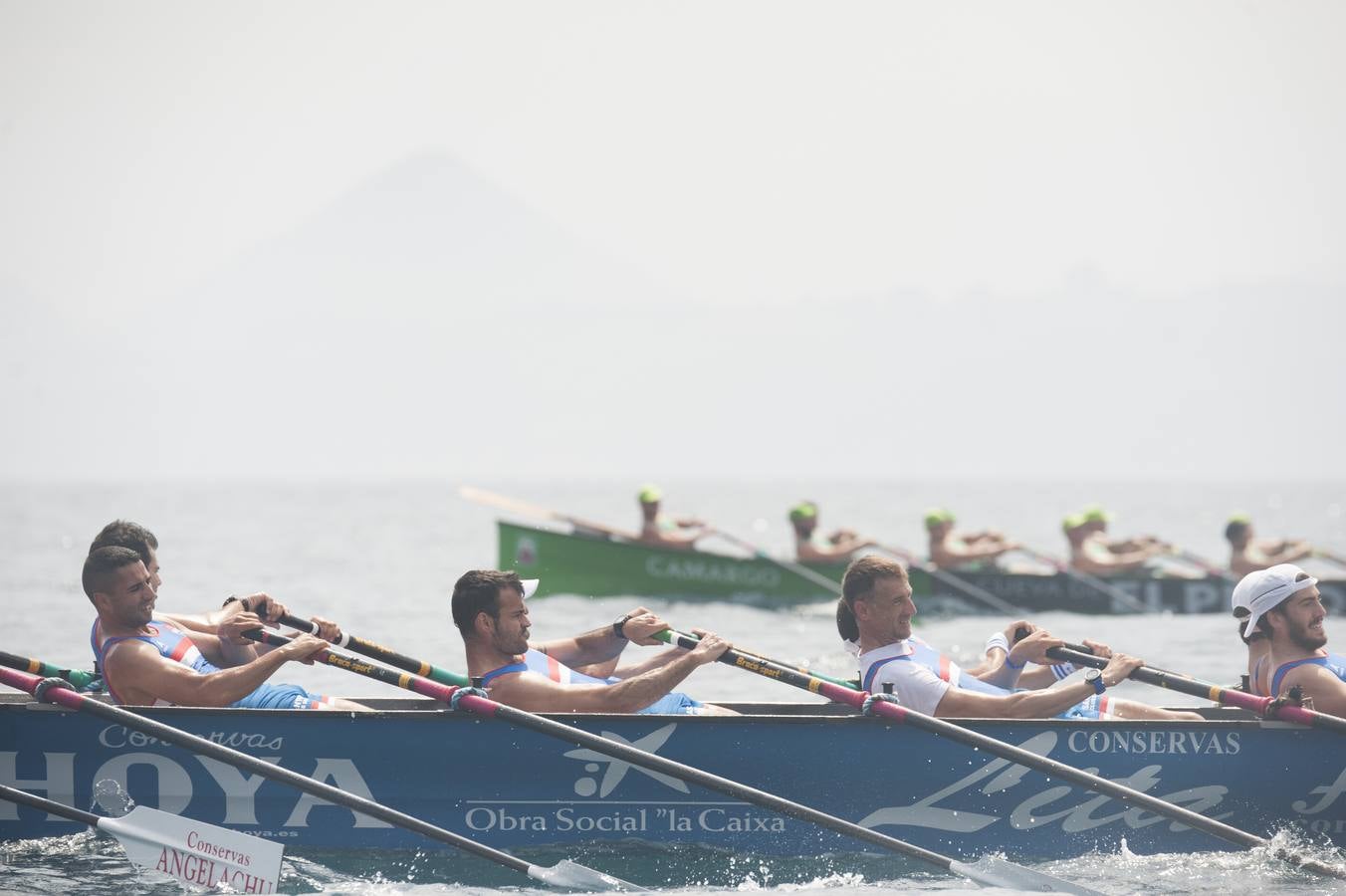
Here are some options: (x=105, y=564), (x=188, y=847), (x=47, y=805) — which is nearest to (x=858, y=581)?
(x=188, y=847)

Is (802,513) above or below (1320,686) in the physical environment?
above

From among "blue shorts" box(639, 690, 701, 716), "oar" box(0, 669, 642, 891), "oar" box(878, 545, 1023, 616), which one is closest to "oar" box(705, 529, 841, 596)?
"oar" box(878, 545, 1023, 616)

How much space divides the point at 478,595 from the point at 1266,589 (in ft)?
13.5

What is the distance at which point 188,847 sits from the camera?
27.0 ft

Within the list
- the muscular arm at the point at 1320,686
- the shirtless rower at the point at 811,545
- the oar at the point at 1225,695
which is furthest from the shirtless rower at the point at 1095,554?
the muscular arm at the point at 1320,686

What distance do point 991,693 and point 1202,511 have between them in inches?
4126

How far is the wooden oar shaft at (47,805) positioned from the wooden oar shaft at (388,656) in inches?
59.4

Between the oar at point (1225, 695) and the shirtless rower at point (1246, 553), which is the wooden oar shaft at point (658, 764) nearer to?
the oar at point (1225, 695)

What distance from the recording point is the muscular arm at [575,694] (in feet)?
28.0

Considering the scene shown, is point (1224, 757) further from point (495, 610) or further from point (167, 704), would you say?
point (167, 704)

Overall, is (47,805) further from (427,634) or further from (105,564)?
(427,634)

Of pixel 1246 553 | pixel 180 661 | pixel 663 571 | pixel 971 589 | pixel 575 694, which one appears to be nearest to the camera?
pixel 575 694

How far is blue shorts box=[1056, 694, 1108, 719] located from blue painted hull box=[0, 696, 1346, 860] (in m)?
0.49

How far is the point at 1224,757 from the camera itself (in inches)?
345
